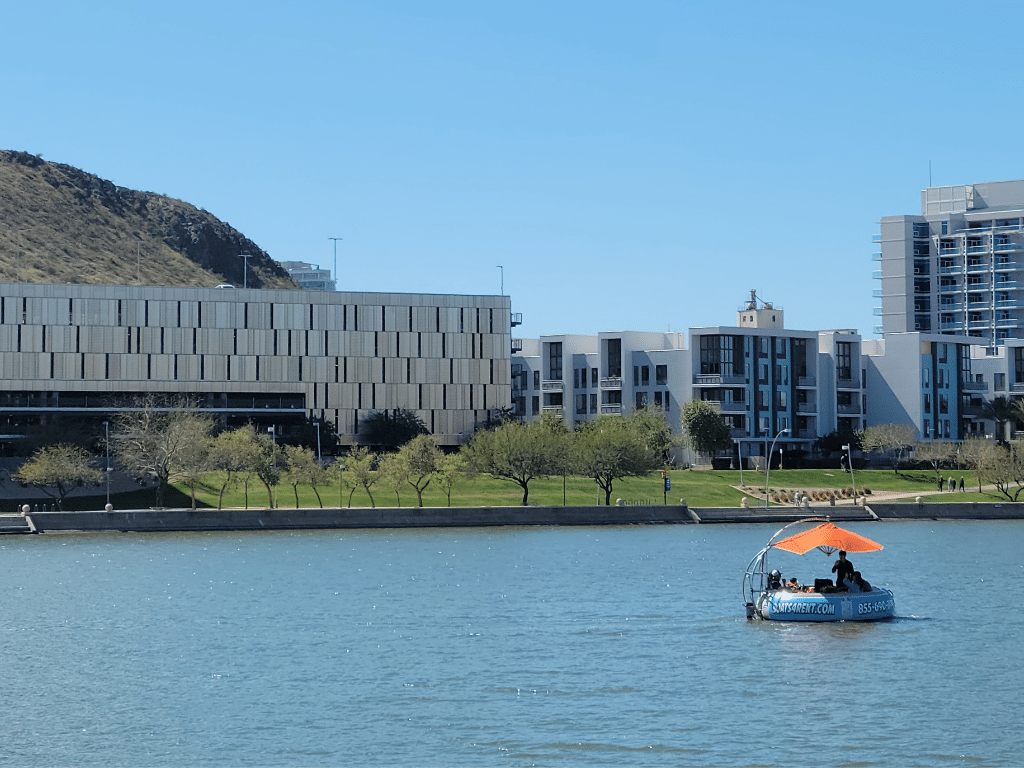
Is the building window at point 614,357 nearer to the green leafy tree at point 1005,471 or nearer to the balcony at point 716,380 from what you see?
the balcony at point 716,380

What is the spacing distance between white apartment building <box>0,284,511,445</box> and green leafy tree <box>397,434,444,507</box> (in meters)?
38.8

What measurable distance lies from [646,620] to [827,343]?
127 m

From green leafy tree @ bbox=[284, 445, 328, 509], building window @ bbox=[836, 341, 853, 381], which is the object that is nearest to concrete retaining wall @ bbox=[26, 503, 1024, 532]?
green leafy tree @ bbox=[284, 445, 328, 509]

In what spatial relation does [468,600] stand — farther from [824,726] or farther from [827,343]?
[827,343]

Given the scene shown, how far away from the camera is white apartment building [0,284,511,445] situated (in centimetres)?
15525

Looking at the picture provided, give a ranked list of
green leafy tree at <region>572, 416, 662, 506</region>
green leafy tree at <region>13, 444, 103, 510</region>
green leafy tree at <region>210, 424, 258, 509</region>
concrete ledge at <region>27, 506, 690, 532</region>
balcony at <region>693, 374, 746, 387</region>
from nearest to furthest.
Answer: concrete ledge at <region>27, 506, 690, 532</region> → green leafy tree at <region>210, 424, 258, 509</region> → green leafy tree at <region>13, 444, 103, 510</region> → green leafy tree at <region>572, 416, 662, 506</region> → balcony at <region>693, 374, 746, 387</region>

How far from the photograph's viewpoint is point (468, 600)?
205 feet

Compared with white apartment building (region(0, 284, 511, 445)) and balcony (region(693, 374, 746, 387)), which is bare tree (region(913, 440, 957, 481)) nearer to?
balcony (region(693, 374, 746, 387))

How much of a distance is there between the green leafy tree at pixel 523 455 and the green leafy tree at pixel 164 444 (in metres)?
22.7

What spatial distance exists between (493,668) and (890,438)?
125 meters

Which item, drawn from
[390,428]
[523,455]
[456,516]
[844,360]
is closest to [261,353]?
[390,428]

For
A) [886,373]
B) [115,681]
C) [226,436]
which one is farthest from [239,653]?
[886,373]

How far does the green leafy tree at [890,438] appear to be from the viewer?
6378 inches

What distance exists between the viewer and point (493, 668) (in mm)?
44375
